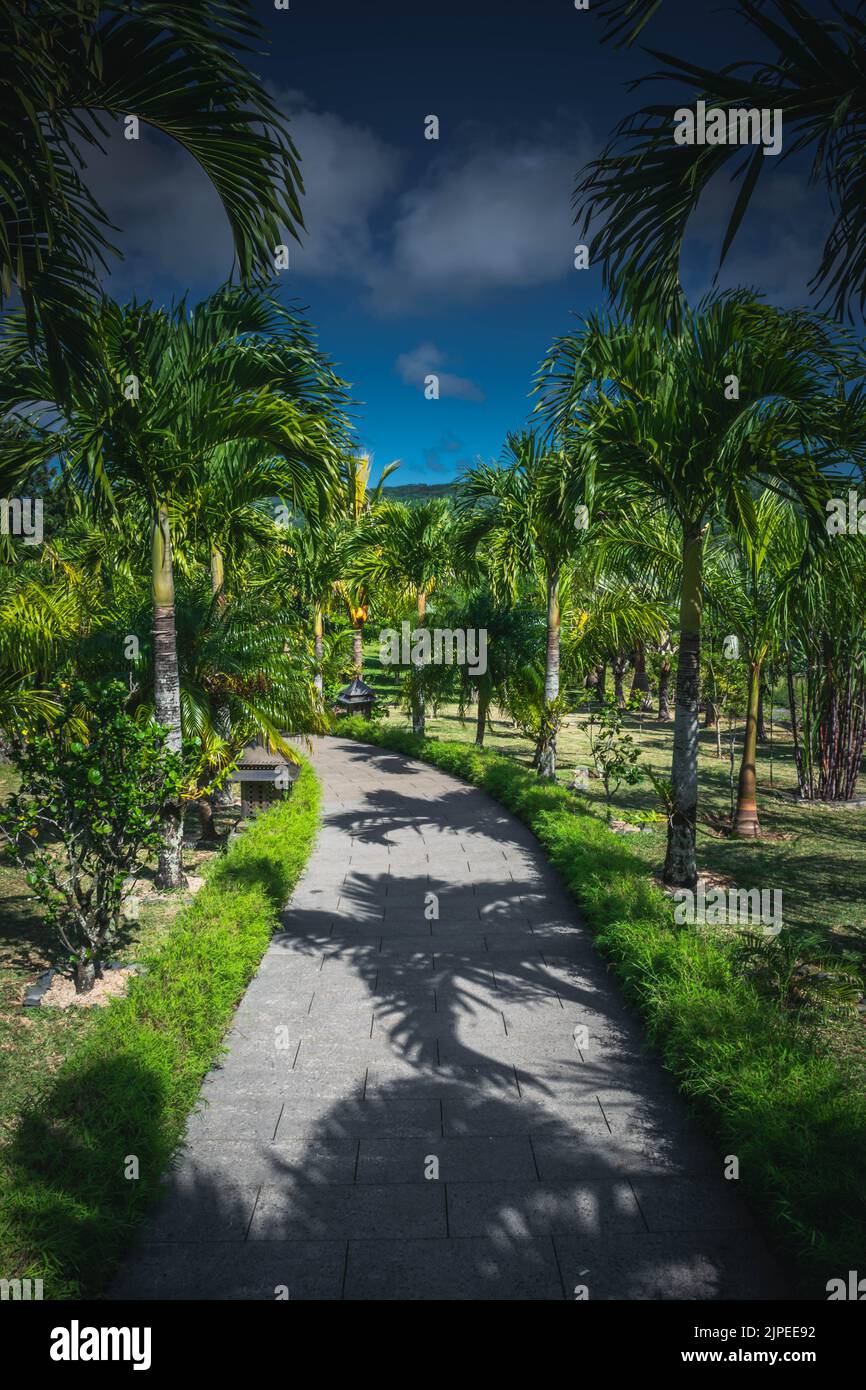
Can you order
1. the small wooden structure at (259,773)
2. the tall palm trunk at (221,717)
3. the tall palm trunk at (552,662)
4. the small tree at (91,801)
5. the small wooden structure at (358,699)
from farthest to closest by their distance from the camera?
1. the small wooden structure at (358,699)
2. the tall palm trunk at (552,662)
3. the small wooden structure at (259,773)
4. the tall palm trunk at (221,717)
5. the small tree at (91,801)

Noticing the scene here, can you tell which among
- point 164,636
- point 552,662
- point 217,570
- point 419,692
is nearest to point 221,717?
point 164,636

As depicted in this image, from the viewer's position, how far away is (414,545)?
1850 cm

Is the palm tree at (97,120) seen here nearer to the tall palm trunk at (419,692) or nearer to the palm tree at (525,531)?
the palm tree at (525,531)

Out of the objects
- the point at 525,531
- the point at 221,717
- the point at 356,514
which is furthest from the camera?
the point at 356,514

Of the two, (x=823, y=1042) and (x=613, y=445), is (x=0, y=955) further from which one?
(x=613, y=445)

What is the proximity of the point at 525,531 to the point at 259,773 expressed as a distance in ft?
19.0

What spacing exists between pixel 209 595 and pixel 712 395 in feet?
22.4

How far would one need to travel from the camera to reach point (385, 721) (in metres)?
28.1

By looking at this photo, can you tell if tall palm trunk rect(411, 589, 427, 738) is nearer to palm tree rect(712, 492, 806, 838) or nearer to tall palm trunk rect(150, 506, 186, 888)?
palm tree rect(712, 492, 806, 838)

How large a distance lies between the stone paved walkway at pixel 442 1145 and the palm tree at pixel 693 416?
10.9ft

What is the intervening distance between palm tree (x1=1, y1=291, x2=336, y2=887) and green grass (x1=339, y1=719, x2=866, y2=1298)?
16.3ft

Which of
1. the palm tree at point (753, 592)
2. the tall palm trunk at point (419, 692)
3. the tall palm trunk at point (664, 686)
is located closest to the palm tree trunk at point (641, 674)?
the tall palm trunk at point (664, 686)

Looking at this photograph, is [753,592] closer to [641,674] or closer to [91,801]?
[91,801]

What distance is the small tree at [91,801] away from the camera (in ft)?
21.5
